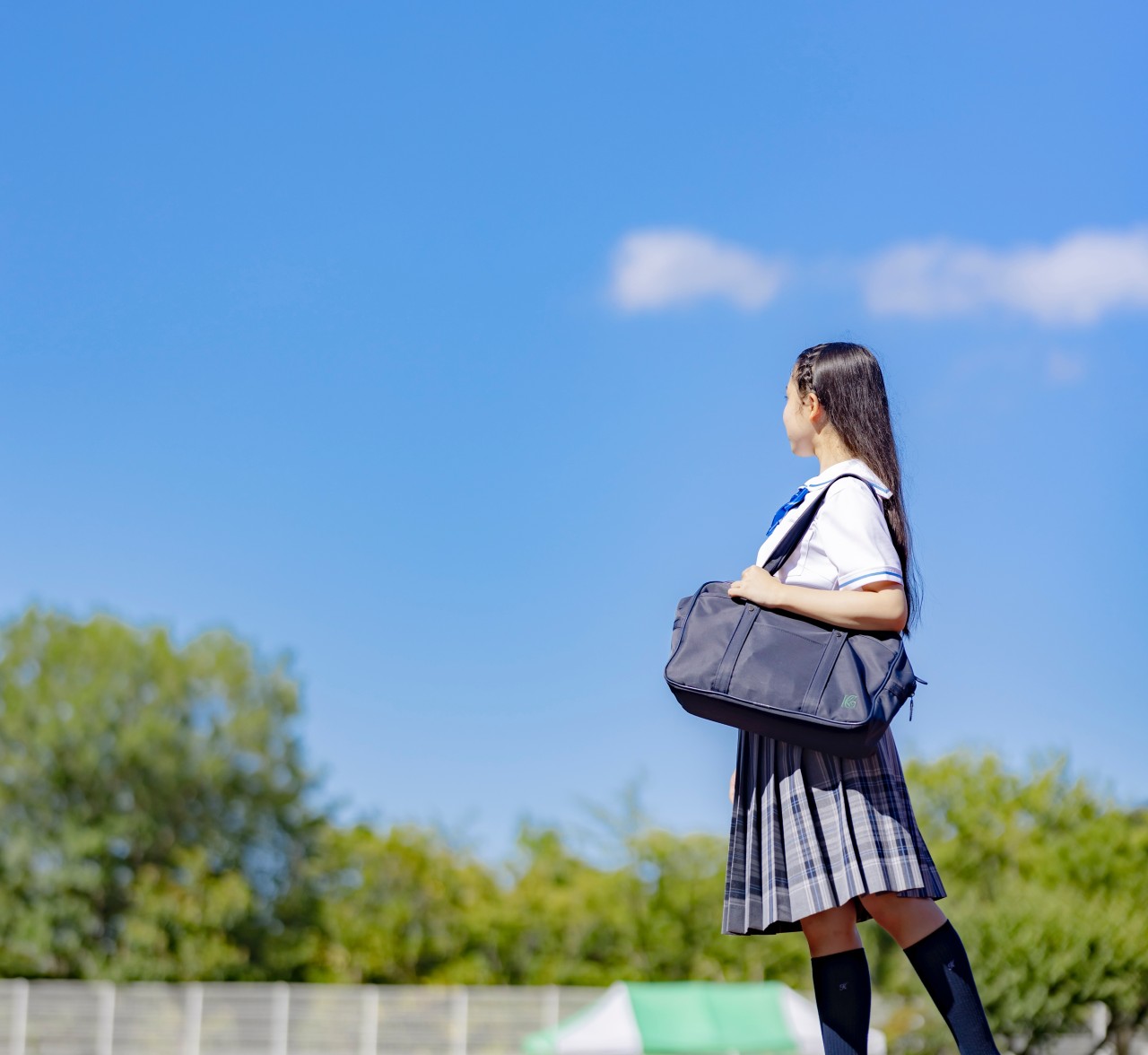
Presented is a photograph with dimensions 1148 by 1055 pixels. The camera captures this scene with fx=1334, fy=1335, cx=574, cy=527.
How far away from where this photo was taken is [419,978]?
111 feet

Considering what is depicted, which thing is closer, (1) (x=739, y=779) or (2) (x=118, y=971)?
(1) (x=739, y=779)

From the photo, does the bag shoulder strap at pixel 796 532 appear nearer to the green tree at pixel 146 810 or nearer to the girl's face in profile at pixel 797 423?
the girl's face in profile at pixel 797 423

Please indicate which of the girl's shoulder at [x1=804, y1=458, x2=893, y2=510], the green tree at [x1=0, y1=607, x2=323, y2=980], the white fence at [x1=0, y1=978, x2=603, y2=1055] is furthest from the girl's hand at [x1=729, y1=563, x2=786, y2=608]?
the green tree at [x1=0, y1=607, x2=323, y2=980]

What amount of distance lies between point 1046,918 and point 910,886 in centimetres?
2788

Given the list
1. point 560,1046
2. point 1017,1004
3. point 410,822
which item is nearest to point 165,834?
point 410,822

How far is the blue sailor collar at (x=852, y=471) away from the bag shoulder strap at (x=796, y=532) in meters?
0.01

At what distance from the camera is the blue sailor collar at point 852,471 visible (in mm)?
2857

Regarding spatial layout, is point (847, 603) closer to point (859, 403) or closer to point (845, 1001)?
point (859, 403)

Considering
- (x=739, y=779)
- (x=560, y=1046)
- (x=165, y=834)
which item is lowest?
(x=560, y=1046)

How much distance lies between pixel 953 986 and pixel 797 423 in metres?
1.24

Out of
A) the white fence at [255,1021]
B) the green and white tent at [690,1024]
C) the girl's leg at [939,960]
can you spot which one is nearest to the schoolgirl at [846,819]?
the girl's leg at [939,960]

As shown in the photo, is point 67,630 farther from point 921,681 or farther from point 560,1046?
point 921,681

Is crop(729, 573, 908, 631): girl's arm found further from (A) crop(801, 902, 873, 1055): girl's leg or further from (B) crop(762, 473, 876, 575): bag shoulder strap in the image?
(A) crop(801, 902, 873, 1055): girl's leg

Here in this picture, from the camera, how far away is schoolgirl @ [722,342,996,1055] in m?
2.65
